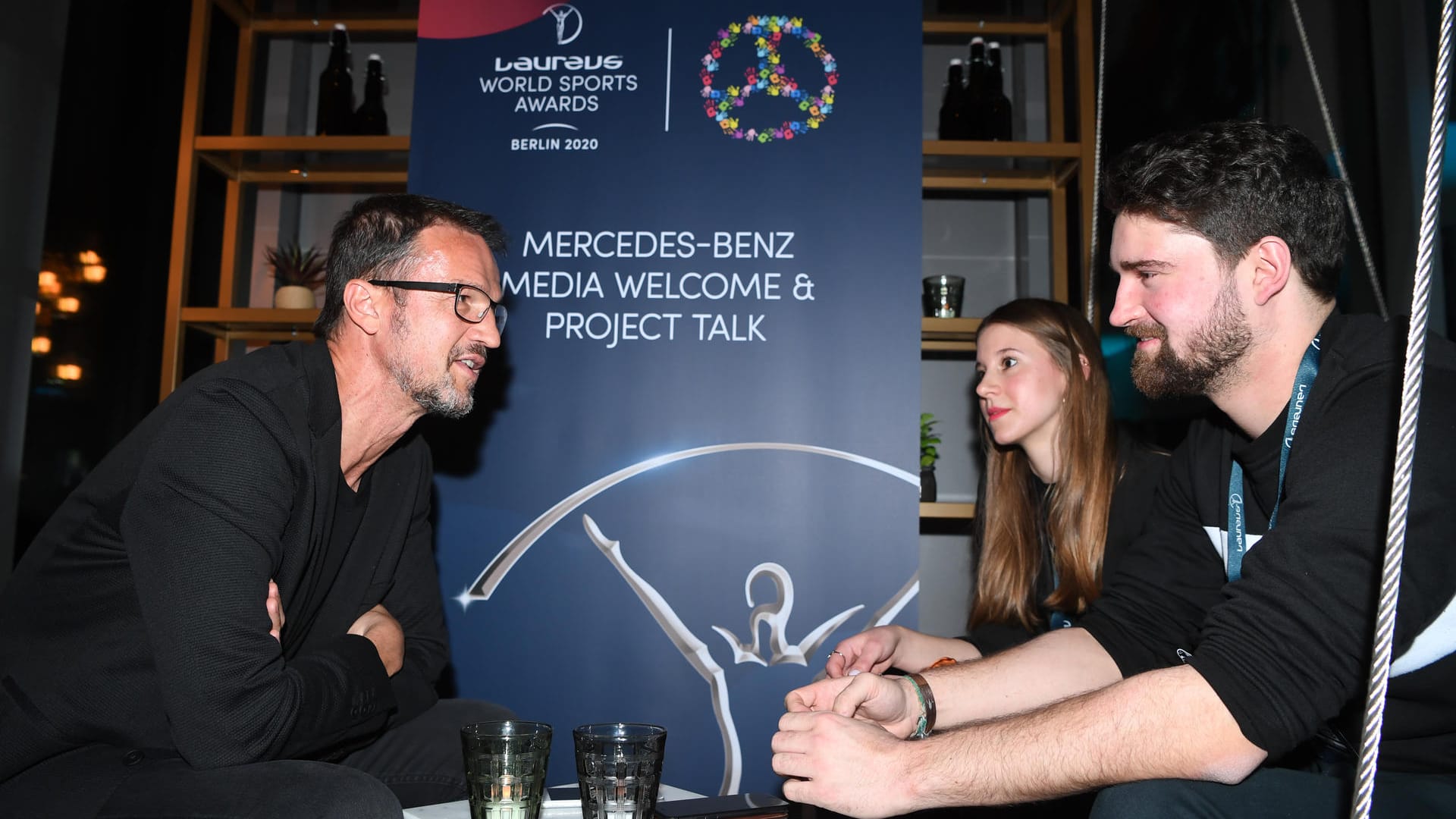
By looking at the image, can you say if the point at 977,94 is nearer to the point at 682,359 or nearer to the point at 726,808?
the point at 682,359

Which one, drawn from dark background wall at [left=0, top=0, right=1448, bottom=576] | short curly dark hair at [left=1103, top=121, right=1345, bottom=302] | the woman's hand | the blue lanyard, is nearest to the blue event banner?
dark background wall at [left=0, top=0, right=1448, bottom=576]

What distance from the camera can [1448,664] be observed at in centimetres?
117

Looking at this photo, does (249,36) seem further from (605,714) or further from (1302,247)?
(1302,247)

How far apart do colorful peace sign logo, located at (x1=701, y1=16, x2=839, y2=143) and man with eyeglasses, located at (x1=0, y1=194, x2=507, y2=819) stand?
1.16 m

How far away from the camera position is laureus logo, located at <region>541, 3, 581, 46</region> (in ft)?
9.04

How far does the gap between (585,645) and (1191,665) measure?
1667mm

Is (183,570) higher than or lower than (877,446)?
lower

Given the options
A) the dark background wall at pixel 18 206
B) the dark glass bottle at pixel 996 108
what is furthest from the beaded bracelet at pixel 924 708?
the dark background wall at pixel 18 206

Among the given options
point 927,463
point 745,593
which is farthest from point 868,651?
point 927,463

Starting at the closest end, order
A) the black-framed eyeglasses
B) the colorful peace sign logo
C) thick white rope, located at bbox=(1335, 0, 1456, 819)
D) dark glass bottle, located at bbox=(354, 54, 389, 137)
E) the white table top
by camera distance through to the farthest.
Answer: thick white rope, located at bbox=(1335, 0, 1456, 819) < the white table top < the black-framed eyeglasses < the colorful peace sign logo < dark glass bottle, located at bbox=(354, 54, 389, 137)

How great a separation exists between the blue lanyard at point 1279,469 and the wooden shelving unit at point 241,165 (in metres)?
2.64

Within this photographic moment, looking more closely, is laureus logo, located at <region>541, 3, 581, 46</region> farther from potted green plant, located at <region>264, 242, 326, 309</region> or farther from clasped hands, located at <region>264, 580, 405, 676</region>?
clasped hands, located at <region>264, 580, 405, 676</region>

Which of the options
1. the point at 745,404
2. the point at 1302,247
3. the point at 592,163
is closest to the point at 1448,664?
the point at 1302,247

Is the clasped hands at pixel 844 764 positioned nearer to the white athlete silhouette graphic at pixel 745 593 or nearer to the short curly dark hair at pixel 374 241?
the short curly dark hair at pixel 374 241
